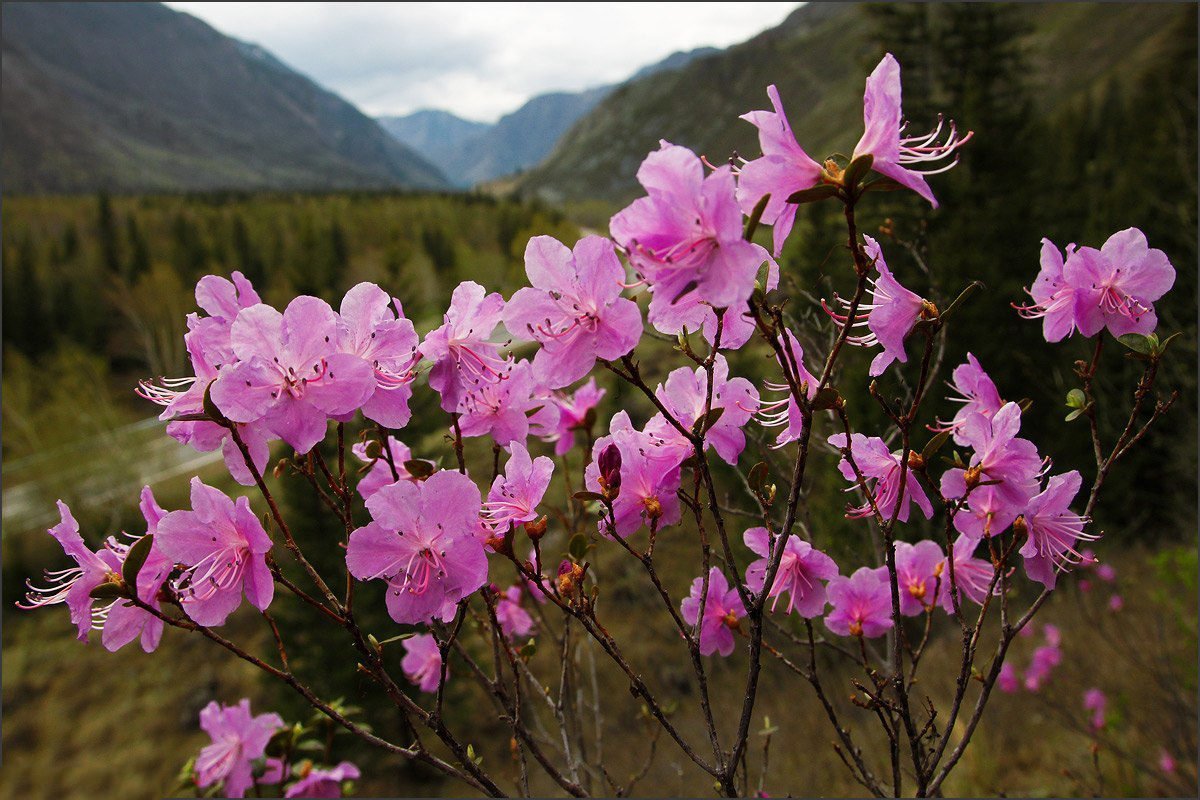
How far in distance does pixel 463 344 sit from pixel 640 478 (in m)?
0.33

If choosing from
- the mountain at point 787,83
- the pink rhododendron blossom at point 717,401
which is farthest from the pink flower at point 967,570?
the mountain at point 787,83

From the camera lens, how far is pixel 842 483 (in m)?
2.65

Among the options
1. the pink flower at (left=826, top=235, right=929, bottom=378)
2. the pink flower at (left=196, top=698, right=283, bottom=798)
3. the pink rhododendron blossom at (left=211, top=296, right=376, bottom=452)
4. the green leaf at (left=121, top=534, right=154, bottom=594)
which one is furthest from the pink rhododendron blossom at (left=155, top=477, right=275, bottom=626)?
the pink flower at (left=196, top=698, right=283, bottom=798)

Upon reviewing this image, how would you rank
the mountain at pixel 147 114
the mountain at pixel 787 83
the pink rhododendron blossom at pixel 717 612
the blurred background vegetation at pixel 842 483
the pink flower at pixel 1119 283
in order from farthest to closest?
the mountain at pixel 147 114, the mountain at pixel 787 83, the blurred background vegetation at pixel 842 483, the pink rhododendron blossom at pixel 717 612, the pink flower at pixel 1119 283

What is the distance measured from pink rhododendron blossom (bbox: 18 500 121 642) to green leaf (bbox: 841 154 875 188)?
1040 millimetres

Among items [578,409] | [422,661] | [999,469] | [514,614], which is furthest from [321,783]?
[999,469]

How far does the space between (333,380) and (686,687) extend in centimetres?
1005

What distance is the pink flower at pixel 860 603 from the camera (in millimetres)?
1235

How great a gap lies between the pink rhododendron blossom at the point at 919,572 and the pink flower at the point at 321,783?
1.44 metres

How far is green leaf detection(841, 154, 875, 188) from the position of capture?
2.39 feet

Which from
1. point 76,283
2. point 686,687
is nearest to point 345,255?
point 76,283

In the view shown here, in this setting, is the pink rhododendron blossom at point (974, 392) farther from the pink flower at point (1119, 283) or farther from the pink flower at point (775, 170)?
the pink flower at point (775, 170)

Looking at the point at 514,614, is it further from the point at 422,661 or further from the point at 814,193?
the point at 814,193

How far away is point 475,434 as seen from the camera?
1086 millimetres
